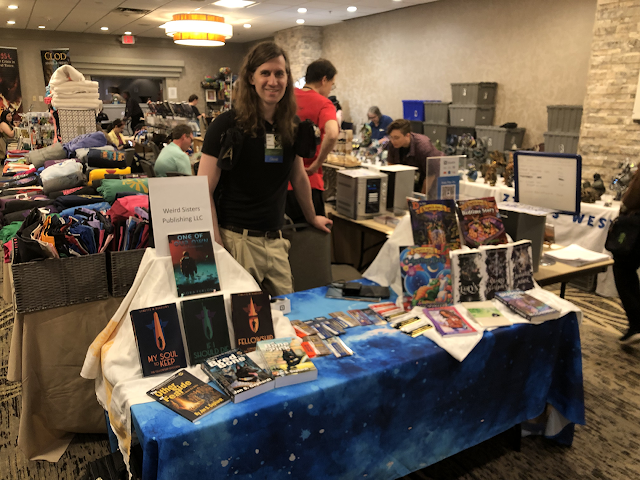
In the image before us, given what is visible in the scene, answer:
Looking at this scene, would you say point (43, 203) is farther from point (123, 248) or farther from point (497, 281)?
point (497, 281)

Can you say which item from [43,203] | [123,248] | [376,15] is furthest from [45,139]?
[376,15]

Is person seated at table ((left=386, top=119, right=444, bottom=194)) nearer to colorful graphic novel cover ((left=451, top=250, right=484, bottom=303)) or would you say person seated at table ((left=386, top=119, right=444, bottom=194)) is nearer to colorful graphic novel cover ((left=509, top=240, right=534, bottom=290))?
colorful graphic novel cover ((left=509, top=240, right=534, bottom=290))

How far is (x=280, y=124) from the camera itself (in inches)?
82.3

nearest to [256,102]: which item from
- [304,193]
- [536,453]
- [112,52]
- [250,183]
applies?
[250,183]

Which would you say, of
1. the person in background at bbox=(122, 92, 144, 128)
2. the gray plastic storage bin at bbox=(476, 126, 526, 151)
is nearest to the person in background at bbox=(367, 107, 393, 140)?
the gray plastic storage bin at bbox=(476, 126, 526, 151)

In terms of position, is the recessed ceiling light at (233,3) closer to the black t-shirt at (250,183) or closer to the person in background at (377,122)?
the person in background at (377,122)

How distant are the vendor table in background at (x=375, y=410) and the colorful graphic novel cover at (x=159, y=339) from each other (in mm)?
162

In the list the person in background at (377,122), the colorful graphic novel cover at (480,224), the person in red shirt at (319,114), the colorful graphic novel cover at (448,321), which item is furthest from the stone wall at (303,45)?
the colorful graphic novel cover at (448,321)

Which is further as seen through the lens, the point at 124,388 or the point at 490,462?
the point at 490,462

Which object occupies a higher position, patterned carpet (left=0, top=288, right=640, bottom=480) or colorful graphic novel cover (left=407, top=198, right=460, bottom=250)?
colorful graphic novel cover (left=407, top=198, right=460, bottom=250)

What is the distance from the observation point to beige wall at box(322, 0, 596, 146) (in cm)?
619

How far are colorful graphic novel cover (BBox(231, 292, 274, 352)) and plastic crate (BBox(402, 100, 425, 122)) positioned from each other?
23.9 feet

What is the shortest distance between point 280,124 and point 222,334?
968mm

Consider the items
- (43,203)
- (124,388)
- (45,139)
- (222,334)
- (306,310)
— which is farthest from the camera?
(45,139)
